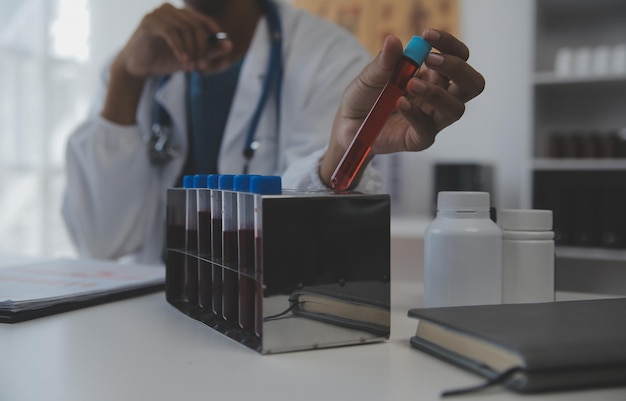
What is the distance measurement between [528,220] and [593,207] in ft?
5.01

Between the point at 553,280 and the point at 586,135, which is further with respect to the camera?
the point at 586,135

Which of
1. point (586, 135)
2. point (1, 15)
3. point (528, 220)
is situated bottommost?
point (528, 220)

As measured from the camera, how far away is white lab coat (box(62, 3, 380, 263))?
126 centimetres

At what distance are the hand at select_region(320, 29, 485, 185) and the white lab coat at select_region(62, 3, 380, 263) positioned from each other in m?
0.53

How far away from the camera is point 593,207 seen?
1.94 metres

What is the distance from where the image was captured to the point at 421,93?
22.5 inches

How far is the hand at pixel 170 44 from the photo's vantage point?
1.16m

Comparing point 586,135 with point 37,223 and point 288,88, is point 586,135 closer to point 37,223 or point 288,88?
point 288,88

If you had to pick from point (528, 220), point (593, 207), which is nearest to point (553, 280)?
point (528, 220)

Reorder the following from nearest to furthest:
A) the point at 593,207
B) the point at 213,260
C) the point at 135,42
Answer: the point at 213,260 < the point at 135,42 < the point at 593,207

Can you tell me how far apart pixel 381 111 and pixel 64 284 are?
1.52ft

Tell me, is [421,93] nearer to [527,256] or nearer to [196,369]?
[527,256]

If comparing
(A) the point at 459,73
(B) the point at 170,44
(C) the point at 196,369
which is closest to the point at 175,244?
(C) the point at 196,369

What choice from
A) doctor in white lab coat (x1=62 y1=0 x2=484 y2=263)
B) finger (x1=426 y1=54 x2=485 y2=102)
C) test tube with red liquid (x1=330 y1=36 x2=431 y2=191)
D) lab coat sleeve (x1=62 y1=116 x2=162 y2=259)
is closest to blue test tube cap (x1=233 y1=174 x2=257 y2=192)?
test tube with red liquid (x1=330 y1=36 x2=431 y2=191)
